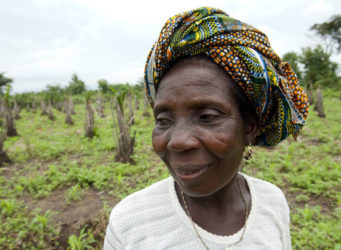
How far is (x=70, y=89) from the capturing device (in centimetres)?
2969

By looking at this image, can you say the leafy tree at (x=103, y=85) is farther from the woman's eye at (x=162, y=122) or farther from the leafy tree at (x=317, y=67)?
the woman's eye at (x=162, y=122)

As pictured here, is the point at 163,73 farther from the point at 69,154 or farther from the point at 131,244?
the point at 69,154

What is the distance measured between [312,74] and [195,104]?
20185 millimetres

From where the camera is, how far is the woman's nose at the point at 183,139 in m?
0.86

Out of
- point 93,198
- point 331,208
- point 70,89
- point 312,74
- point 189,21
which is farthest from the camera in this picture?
point 70,89

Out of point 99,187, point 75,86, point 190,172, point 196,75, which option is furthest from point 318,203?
point 75,86

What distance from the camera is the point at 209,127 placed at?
2.98 ft

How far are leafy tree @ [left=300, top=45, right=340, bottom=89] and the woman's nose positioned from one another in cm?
1925

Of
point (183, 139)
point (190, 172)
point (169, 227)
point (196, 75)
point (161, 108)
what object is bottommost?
point (169, 227)

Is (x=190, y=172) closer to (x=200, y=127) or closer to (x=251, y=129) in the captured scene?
(x=200, y=127)

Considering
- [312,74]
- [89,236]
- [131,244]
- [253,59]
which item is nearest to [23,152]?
[89,236]

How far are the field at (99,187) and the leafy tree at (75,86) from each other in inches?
965

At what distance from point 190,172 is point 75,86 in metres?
32.3

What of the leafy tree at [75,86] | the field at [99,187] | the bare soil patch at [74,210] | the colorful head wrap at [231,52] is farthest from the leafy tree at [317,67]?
the leafy tree at [75,86]
